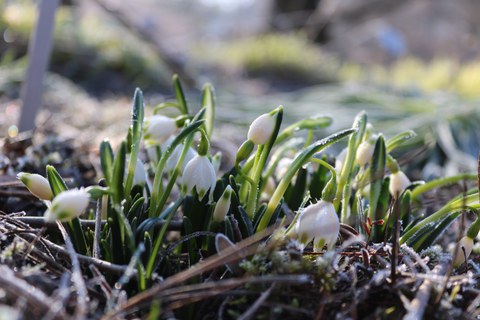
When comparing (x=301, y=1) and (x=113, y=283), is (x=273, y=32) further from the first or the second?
(x=113, y=283)

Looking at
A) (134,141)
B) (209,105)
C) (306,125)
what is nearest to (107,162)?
(134,141)

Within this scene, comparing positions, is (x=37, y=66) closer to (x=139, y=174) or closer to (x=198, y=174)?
(x=139, y=174)

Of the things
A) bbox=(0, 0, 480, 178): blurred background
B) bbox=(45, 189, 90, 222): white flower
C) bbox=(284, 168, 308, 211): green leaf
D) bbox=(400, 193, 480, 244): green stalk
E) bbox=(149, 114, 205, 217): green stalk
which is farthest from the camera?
bbox=(0, 0, 480, 178): blurred background

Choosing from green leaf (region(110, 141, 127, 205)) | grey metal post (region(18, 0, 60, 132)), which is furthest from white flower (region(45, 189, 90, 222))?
grey metal post (region(18, 0, 60, 132))

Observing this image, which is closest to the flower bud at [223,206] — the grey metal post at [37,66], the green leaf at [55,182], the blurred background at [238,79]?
the green leaf at [55,182]

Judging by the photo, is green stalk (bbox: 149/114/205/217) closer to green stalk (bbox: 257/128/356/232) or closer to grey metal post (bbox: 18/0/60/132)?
green stalk (bbox: 257/128/356/232)

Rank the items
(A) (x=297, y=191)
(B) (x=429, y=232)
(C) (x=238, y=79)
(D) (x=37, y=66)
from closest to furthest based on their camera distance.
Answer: (B) (x=429, y=232) < (A) (x=297, y=191) < (D) (x=37, y=66) < (C) (x=238, y=79)

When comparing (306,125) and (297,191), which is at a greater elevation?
(306,125)

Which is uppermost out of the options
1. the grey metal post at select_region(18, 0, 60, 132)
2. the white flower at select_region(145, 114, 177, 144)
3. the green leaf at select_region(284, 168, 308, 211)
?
the grey metal post at select_region(18, 0, 60, 132)
